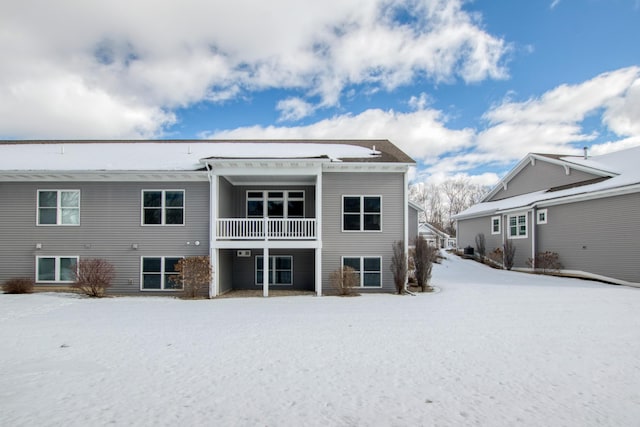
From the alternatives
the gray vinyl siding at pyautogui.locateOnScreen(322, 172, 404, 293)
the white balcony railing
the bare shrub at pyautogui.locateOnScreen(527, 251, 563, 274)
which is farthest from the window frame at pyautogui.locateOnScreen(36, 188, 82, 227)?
the bare shrub at pyautogui.locateOnScreen(527, 251, 563, 274)

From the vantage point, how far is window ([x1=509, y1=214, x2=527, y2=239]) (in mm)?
20812

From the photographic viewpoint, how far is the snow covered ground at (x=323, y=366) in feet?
12.3

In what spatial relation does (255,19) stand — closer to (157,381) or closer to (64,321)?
(64,321)

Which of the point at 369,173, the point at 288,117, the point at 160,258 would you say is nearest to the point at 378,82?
the point at 288,117

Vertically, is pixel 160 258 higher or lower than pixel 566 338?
higher

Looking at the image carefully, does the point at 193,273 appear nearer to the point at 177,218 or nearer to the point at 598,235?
the point at 177,218

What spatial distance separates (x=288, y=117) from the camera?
903 inches

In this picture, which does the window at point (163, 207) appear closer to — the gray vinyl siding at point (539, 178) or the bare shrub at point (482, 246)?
the bare shrub at point (482, 246)

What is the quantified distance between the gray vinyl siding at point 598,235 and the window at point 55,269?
22.2 m

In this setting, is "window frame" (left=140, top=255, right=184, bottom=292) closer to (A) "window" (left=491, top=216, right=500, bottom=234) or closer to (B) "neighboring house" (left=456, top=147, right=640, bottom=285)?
(B) "neighboring house" (left=456, top=147, right=640, bottom=285)

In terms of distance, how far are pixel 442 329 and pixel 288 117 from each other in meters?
18.3

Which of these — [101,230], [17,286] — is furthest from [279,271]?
[17,286]

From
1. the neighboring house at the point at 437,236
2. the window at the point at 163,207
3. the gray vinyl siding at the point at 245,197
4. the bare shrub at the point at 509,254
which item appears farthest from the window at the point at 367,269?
the neighboring house at the point at 437,236

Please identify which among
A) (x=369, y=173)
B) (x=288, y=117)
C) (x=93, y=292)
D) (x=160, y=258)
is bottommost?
(x=93, y=292)
